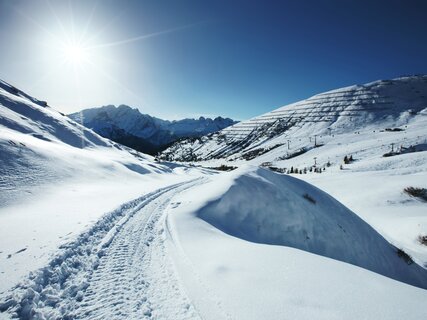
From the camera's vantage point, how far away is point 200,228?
26.0 ft

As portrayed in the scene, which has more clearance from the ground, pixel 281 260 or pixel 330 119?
pixel 330 119

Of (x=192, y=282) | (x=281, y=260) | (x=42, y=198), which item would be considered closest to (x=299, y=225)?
(x=281, y=260)

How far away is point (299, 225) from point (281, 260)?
5.16 m

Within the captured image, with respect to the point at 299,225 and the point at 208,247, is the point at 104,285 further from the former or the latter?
the point at 299,225

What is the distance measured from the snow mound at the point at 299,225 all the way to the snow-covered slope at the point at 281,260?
48 millimetres

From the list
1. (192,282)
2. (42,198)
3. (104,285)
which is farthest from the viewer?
(42,198)

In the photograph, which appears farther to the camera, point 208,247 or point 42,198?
point 42,198

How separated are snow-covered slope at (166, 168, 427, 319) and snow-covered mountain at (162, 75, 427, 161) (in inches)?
3535

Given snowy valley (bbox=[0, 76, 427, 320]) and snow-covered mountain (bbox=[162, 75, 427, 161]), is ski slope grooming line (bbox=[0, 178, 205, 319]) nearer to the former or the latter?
snowy valley (bbox=[0, 76, 427, 320])

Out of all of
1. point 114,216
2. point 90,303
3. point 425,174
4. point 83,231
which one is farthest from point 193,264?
point 425,174

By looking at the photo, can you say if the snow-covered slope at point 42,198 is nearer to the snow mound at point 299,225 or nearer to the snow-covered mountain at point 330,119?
the snow mound at point 299,225

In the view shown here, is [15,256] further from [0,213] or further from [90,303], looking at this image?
[0,213]

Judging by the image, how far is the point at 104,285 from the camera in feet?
15.0

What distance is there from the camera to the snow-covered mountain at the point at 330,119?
112925mm
